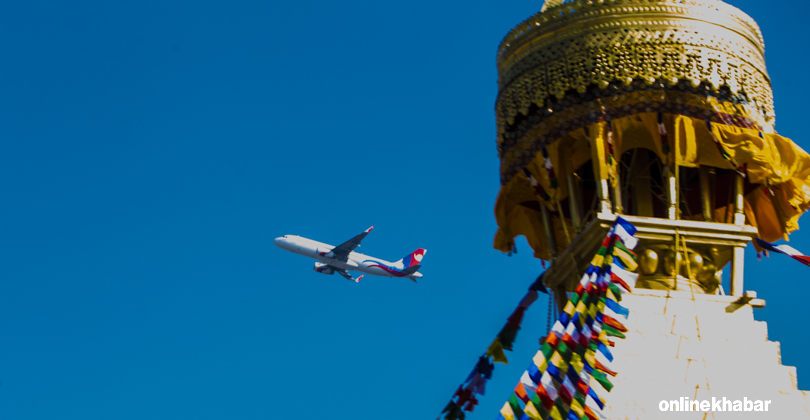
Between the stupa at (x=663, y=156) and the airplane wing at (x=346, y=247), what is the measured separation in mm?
46399

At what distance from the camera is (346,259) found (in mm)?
64875

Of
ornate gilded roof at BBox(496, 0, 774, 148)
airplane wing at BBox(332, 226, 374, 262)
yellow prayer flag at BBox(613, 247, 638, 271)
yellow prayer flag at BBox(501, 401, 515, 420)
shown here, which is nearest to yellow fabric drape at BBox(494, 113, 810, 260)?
ornate gilded roof at BBox(496, 0, 774, 148)

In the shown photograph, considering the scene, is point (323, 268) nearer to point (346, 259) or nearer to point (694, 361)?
point (346, 259)

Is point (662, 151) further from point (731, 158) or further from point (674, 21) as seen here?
point (674, 21)

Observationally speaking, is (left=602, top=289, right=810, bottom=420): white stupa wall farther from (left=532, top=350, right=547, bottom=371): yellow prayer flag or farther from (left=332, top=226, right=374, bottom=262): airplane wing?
(left=332, top=226, right=374, bottom=262): airplane wing

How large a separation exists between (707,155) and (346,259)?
51.0 m

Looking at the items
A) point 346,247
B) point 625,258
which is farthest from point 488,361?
point 346,247

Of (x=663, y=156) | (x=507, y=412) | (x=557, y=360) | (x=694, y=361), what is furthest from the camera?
(x=663, y=156)

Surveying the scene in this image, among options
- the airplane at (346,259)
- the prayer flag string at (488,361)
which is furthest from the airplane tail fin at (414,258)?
the prayer flag string at (488,361)

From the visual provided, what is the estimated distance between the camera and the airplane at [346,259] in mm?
64562

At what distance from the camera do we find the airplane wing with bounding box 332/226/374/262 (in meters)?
62.5

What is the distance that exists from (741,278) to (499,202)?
429cm

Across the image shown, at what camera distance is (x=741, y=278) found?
1433 centimetres

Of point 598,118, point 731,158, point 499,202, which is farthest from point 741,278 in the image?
point 499,202
